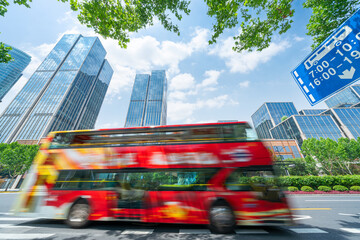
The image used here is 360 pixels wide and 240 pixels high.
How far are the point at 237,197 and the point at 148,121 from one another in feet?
284

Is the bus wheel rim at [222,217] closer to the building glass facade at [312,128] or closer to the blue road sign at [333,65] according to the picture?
the blue road sign at [333,65]

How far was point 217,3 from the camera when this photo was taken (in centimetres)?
446

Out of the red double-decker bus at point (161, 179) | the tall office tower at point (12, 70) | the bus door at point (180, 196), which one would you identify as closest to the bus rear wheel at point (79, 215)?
the red double-decker bus at point (161, 179)

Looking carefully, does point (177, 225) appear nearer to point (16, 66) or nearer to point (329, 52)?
point (329, 52)

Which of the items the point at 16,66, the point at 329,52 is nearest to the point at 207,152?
the point at 329,52

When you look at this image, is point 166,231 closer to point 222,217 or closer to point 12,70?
point 222,217

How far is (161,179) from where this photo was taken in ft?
14.6

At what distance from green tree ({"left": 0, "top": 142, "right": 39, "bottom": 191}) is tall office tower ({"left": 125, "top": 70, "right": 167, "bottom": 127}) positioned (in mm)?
57833

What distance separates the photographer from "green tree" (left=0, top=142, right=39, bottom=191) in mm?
24188

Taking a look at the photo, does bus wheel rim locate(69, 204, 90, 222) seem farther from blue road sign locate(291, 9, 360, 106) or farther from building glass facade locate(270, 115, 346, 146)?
building glass facade locate(270, 115, 346, 146)

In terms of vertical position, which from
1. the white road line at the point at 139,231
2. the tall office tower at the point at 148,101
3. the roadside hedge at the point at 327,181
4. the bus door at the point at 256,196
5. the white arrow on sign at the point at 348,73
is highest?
the tall office tower at the point at 148,101

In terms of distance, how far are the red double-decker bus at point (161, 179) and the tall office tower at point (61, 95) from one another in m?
61.2

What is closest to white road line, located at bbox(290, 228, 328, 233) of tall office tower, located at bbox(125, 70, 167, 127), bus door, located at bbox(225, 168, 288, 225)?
bus door, located at bbox(225, 168, 288, 225)

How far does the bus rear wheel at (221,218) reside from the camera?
4086mm
